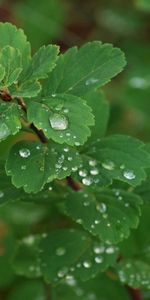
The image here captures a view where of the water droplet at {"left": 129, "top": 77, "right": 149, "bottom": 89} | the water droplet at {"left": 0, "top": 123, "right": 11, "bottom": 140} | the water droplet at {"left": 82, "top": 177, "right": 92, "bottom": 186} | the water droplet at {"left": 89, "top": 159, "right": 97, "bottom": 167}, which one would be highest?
the water droplet at {"left": 0, "top": 123, "right": 11, "bottom": 140}

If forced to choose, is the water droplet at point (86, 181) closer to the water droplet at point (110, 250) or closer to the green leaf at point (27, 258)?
the water droplet at point (110, 250)

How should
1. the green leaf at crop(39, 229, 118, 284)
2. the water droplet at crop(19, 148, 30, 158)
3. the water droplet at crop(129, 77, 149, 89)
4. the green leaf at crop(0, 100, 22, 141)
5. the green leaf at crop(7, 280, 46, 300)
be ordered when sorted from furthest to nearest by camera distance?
the water droplet at crop(129, 77, 149, 89)
the green leaf at crop(7, 280, 46, 300)
the green leaf at crop(39, 229, 118, 284)
the water droplet at crop(19, 148, 30, 158)
the green leaf at crop(0, 100, 22, 141)

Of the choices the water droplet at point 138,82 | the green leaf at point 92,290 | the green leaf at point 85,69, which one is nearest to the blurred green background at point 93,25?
the water droplet at point 138,82

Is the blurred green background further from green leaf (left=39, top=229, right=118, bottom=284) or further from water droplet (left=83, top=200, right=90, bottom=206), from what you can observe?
water droplet (left=83, top=200, right=90, bottom=206)

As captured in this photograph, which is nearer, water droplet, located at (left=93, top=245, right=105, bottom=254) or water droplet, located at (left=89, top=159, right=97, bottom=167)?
water droplet, located at (left=89, top=159, right=97, bottom=167)

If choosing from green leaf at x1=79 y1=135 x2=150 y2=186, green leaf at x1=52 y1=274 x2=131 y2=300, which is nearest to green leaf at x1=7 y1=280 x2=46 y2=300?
green leaf at x1=52 y1=274 x2=131 y2=300

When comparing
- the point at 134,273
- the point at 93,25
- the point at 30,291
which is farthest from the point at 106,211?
the point at 93,25

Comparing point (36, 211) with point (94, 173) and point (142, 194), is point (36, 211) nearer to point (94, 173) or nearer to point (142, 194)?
point (142, 194)
